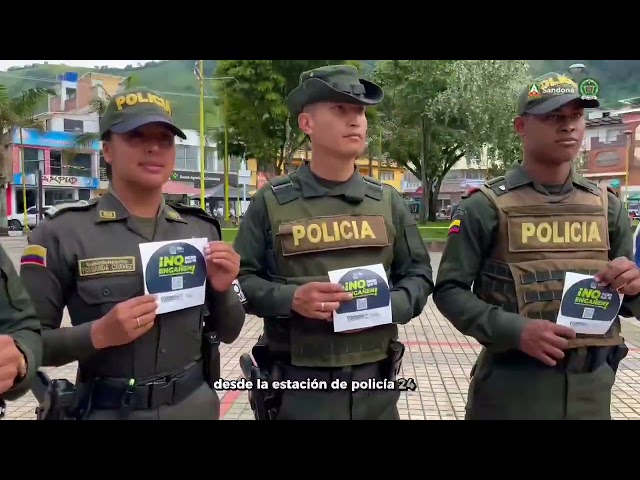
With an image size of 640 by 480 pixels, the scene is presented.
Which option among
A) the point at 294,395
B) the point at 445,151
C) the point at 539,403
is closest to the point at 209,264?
the point at 294,395

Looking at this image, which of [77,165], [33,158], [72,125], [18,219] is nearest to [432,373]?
[77,165]

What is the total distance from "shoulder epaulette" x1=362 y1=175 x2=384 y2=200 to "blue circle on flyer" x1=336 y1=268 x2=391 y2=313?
364 millimetres

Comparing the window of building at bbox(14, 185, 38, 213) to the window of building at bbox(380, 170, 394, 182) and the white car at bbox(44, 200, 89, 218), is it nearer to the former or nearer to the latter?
the window of building at bbox(380, 170, 394, 182)

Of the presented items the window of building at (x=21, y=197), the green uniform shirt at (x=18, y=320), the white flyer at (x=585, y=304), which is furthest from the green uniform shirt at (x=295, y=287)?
the window of building at (x=21, y=197)

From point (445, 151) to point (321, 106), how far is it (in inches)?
696

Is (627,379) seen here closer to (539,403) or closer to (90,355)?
(539,403)

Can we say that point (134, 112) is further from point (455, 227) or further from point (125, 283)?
point (455, 227)

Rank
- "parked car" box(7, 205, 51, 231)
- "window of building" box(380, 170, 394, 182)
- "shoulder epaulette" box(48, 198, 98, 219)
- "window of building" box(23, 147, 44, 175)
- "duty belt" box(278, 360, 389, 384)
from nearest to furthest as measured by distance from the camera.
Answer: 1. "shoulder epaulette" box(48, 198, 98, 219)
2. "duty belt" box(278, 360, 389, 384)
3. "window of building" box(380, 170, 394, 182)
4. "parked car" box(7, 205, 51, 231)
5. "window of building" box(23, 147, 44, 175)

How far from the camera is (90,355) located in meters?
1.95

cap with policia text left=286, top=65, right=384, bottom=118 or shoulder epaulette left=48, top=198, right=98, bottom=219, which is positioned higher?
cap with policia text left=286, top=65, right=384, bottom=118

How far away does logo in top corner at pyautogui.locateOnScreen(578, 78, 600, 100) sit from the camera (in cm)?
216

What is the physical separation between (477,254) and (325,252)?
64 centimetres

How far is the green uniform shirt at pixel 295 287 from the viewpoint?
7.20 ft

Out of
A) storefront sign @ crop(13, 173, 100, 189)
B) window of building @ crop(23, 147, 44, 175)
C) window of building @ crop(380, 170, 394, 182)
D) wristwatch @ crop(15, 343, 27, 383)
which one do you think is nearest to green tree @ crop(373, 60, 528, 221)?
window of building @ crop(380, 170, 394, 182)
